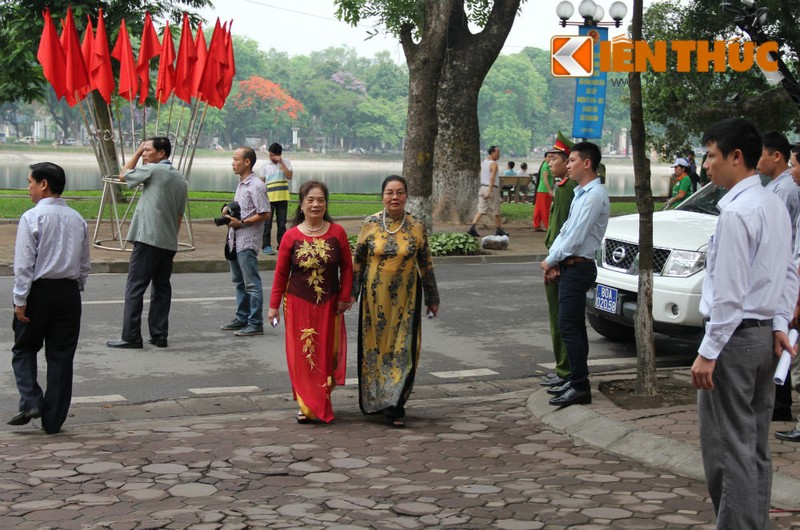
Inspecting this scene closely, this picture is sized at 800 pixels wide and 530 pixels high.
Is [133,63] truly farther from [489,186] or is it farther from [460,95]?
[460,95]

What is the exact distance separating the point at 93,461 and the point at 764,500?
3509mm

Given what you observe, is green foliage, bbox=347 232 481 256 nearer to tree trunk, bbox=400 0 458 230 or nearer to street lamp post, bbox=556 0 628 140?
tree trunk, bbox=400 0 458 230

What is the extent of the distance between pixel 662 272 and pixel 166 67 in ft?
29.9

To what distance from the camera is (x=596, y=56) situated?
1994cm

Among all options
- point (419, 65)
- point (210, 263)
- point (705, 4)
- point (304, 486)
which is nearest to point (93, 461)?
point (304, 486)

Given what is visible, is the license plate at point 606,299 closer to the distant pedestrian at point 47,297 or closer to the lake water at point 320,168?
the distant pedestrian at point 47,297

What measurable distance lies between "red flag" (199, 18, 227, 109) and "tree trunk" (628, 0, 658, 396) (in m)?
9.36

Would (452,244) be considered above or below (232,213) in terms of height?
below

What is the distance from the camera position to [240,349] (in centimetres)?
980

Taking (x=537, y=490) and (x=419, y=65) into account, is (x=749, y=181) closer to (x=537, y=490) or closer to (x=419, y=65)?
(x=537, y=490)

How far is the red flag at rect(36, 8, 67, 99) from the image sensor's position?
15.3m

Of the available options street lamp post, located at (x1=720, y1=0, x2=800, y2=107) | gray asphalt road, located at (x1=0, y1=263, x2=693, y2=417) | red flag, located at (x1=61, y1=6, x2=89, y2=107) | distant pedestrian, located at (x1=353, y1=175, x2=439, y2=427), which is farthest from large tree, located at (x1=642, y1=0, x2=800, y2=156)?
distant pedestrian, located at (x1=353, y1=175, x2=439, y2=427)

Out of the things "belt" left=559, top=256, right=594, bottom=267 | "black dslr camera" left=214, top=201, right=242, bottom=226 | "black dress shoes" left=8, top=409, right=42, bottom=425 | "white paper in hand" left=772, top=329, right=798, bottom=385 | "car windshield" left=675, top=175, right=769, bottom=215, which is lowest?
"black dress shoes" left=8, top=409, right=42, bottom=425

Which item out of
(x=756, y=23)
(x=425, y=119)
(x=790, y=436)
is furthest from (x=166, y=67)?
(x=790, y=436)
